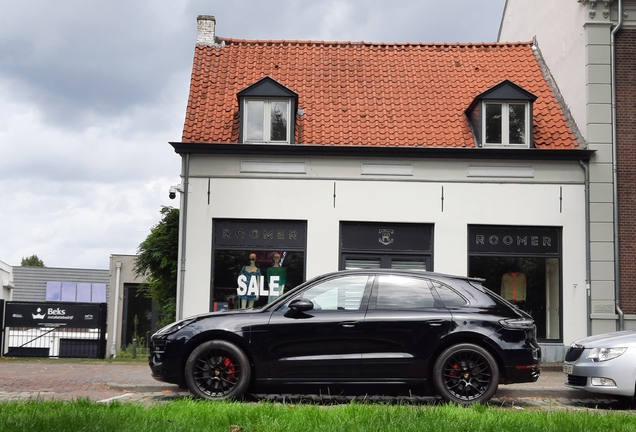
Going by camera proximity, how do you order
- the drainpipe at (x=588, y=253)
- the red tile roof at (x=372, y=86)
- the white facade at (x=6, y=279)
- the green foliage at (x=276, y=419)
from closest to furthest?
the green foliage at (x=276, y=419) → the drainpipe at (x=588, y=253) → the red tile roof at (x=372, y=86) → the white facade at (x=6, y=279)

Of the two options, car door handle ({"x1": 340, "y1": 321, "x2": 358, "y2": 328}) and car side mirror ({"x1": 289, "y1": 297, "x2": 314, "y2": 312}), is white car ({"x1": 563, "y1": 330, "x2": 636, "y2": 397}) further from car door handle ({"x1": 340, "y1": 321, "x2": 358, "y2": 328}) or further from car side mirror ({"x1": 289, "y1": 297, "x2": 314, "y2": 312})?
car side mirror ({"x1": 289, "y1": 297, "x2": 314, "y2": 312})

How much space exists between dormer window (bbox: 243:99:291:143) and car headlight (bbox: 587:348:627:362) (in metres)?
9.34

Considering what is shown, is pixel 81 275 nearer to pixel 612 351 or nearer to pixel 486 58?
pixel 486 58

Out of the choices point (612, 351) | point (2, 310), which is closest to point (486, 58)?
point (612, 351)

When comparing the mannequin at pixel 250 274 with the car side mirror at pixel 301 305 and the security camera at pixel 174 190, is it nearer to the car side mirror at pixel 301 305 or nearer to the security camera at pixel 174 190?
the security camera at pixel 174 190

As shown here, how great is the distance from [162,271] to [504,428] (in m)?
16.3

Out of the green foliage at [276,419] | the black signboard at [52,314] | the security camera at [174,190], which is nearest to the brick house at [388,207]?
the security camera at [174,190]

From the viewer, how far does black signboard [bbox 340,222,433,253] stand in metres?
17.6

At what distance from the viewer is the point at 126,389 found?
11383 millimetres

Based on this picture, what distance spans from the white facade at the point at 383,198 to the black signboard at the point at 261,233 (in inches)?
7.2

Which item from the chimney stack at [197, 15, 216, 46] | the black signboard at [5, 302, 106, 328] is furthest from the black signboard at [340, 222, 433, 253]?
the chimney stack at [197, 15, 216, 46]

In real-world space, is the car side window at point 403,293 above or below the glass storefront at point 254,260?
below

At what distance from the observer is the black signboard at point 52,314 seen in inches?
746

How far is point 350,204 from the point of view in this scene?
57.6ft
